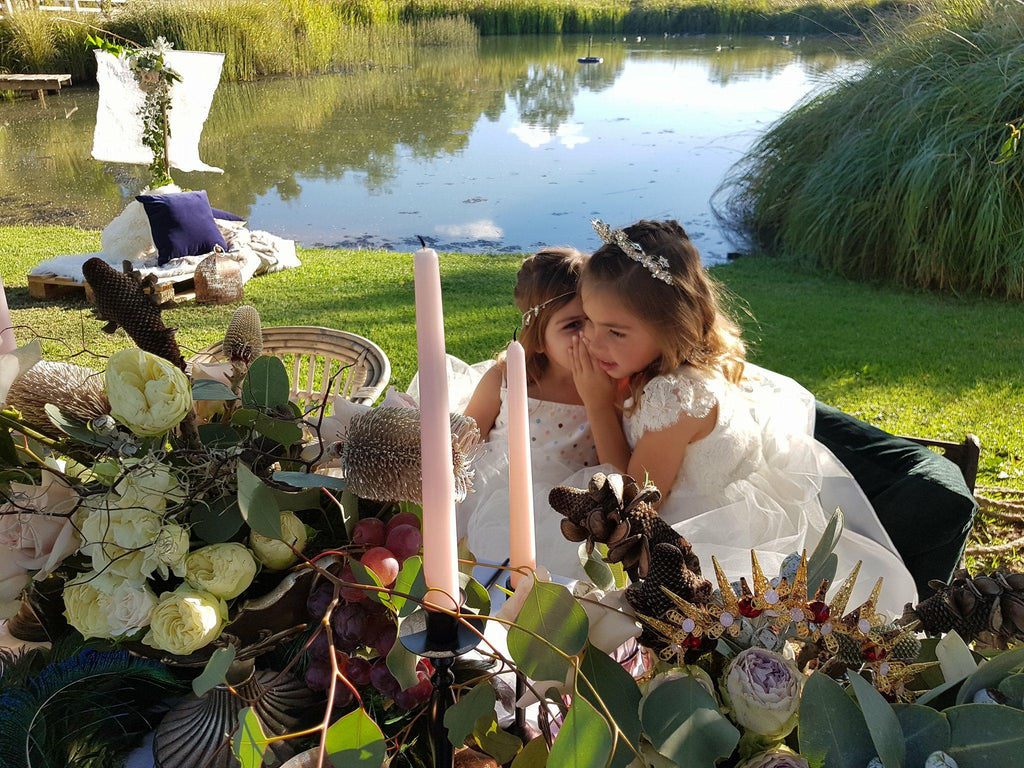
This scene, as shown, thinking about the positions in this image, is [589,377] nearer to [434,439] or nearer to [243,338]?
[243,338]

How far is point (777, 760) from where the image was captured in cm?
56

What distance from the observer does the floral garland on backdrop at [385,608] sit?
0.54 meters

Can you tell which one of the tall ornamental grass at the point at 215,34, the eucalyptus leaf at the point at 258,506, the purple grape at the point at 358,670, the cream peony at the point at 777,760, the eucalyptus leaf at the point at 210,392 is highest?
the tall ornamental grass at the point at 215,34

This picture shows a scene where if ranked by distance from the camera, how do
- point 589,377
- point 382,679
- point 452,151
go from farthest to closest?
point 452,151 < point 589,377 < point 382,679

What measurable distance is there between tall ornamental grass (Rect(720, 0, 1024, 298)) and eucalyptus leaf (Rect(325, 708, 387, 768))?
5.94 m

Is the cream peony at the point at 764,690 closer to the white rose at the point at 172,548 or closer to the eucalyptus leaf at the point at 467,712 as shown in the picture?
the eucalyptus leaf at the point at 467,712

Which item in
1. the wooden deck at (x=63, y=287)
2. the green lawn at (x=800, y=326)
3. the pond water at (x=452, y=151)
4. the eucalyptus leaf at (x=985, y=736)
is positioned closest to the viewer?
the eucalyptus leaf at (x=985, y=736)

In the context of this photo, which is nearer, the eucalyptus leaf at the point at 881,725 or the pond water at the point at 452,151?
the eucalyptus leaf at the point at 881,725

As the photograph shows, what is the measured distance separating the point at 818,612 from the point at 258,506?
0.46 metres

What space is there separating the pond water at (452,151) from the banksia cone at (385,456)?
7.78 m

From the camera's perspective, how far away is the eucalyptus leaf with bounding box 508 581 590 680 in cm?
54

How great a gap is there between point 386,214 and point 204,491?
9.49 metres

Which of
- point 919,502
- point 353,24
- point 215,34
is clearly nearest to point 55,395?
point 919,502

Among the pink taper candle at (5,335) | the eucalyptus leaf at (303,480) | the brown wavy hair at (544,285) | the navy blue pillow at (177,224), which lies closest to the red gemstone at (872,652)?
the eucalyptus leaf at (303,480)
